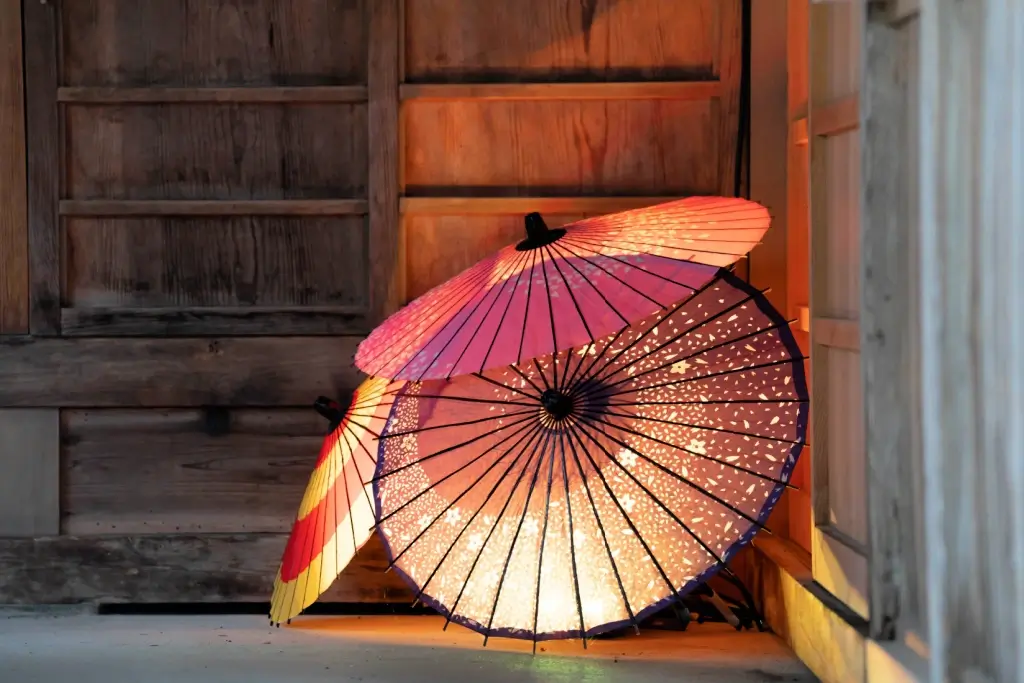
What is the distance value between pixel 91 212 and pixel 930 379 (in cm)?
231

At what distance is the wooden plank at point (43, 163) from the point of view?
2.86m

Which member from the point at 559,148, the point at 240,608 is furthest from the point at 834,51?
the point at 240,608

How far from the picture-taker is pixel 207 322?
2906 millimetres

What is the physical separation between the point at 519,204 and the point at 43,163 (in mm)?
1357

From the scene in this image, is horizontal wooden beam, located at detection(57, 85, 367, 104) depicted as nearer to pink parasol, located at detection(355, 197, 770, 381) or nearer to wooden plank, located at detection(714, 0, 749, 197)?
pink parasol, located at detection(355, 197, 770, 381)

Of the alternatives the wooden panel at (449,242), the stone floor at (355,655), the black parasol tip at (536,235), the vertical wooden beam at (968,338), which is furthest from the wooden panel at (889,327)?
the wooden panel at (449,242)

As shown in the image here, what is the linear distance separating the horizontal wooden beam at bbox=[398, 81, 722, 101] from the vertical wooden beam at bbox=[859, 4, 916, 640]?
96 cm

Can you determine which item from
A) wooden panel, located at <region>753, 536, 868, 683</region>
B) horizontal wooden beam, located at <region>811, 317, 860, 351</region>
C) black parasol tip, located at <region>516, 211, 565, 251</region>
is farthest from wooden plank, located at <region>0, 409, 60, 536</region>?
horizontal wooden beam, located at <region>811, 317, 860, 351</region>

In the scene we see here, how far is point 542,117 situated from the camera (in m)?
2.86

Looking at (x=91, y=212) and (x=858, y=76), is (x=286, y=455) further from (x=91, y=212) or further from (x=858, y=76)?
(x=858, y=76)

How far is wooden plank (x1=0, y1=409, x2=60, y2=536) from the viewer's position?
291cm

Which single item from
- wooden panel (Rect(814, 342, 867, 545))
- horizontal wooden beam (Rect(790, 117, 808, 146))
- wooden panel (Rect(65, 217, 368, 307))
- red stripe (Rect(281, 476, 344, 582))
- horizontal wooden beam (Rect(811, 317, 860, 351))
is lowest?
red stripe (Rect(281, 476, 344, 582))

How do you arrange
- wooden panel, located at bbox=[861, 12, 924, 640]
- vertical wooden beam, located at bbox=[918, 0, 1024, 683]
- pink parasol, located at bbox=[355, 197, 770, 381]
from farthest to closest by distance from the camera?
1. pink parasol, located at bbox=[355, 197, 770, 381]
2. wooden panel, located at bbox=[861, 12, 924, 640]
3. vertical wooden beam, located at bbox=[918, 0, 1024, 683]

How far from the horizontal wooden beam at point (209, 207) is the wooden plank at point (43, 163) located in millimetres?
66
